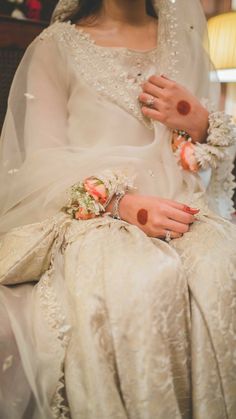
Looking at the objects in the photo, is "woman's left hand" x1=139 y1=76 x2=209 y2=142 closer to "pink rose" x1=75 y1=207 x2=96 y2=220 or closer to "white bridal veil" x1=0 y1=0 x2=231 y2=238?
"white bridal veil" x1=0 y1=0 x2=231 y2=238

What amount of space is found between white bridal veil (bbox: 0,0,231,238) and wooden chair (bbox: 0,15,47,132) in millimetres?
210

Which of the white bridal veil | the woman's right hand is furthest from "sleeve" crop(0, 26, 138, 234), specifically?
the woman's right hand

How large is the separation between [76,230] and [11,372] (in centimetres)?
24

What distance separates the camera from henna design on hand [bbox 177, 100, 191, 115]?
876mm

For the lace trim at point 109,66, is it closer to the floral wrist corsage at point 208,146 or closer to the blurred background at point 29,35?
the floral wrist corsage at point 208,146

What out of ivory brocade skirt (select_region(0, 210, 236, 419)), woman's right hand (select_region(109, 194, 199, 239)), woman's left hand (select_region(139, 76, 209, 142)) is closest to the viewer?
ivory brocade skirt (select_region(0, 210, 236, 419))

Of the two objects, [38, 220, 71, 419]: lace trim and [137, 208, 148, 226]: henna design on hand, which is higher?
[137, 208, 148, 226]: henna design on hand

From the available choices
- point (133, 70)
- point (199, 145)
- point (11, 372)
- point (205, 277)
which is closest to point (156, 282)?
point (205, 277)

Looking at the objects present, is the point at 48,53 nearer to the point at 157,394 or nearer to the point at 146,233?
the point at 146,233

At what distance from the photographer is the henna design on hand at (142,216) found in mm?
743

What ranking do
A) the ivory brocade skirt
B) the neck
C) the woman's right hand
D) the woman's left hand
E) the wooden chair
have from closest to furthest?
the ivory brocade skirt < the woman's right hand < the woman's left hand < the neck < the wooden chair

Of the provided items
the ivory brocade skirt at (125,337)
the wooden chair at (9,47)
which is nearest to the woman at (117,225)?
the ivory brocade skirt at (125,337)

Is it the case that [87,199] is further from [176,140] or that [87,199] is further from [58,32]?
[58,32]

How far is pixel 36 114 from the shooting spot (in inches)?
34.3
